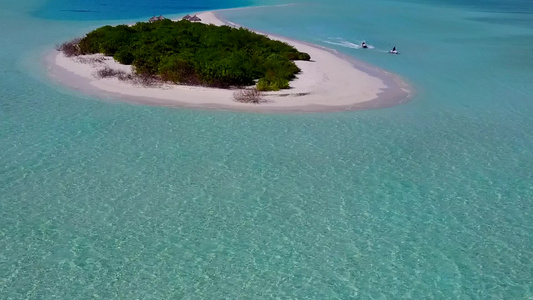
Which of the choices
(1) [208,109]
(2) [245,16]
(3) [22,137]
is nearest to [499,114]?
(1) [208,109]

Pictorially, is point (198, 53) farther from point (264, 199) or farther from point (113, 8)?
point (113, 8)

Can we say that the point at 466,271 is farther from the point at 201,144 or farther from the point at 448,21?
the point at 448,21

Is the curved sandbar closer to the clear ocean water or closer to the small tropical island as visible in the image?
the small tropical island

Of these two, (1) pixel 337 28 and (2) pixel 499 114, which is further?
(1) pixel 337 28

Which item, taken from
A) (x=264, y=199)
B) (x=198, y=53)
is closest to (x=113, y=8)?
(x=198, y=53)

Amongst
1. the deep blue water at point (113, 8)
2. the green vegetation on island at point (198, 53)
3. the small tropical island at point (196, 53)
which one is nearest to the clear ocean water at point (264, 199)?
the small tropical island at point (196, 53)

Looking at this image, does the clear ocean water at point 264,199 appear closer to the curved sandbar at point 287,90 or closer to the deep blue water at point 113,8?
the curved sandbar at point 287,90

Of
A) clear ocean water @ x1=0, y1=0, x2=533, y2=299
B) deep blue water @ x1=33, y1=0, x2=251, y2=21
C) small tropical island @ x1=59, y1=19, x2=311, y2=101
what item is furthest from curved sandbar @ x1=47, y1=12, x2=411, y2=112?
deep blue water @ x1=33, y1=0, x2=251, y2=21
